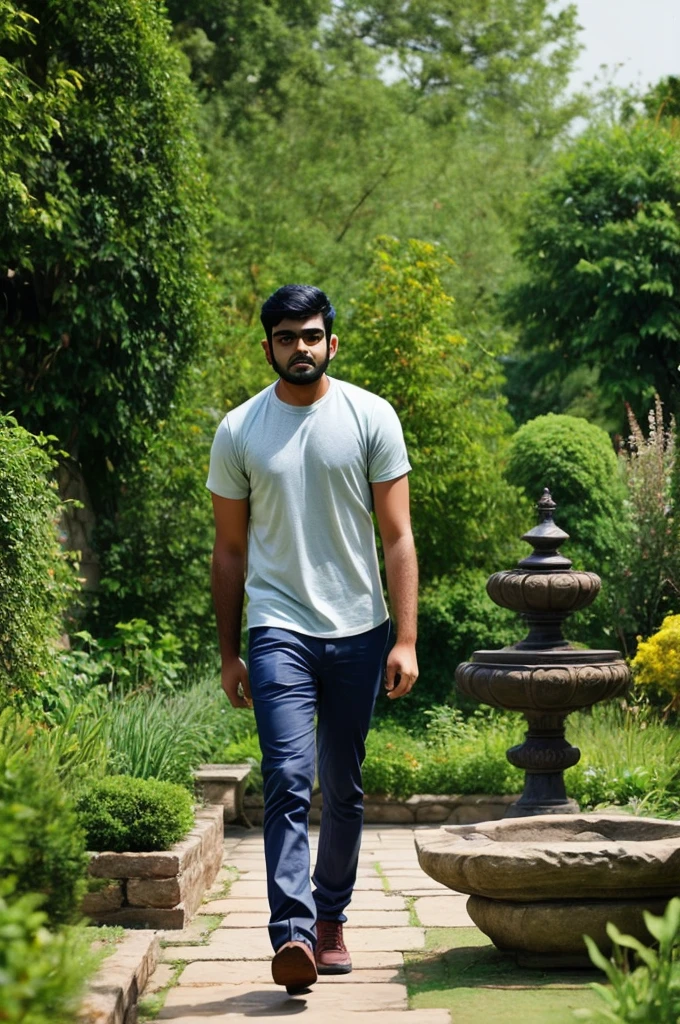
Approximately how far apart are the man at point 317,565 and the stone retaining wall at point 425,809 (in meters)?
4.84

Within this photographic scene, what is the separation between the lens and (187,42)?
19.3 m

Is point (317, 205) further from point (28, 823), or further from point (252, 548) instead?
point (28, 823)

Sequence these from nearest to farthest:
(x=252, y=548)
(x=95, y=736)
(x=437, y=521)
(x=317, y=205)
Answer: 1. (x=252, y=548)
2. (x=95, y=736)
3. (x=437, y=521)
4. (x=317, y=205)

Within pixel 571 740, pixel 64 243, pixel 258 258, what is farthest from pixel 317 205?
pixel 571 740

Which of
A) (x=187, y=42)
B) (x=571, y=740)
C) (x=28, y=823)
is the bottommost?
(x=571, y=740)

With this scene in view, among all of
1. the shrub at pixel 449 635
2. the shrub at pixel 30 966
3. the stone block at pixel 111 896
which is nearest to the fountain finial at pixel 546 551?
the stone block at pixel 111 896

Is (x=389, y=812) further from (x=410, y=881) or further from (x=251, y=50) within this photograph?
(x=251, y=50)

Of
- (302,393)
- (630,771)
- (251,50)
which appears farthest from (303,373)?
(251,50)

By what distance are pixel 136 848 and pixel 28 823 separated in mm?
2688

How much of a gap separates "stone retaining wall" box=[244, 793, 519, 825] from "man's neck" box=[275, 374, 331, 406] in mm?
5141

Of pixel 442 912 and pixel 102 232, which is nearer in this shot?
pixel 442 912

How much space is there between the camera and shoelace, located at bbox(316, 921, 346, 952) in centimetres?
417

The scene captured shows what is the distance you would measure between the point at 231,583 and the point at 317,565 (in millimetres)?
368

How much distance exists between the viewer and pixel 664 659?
9.11 m
